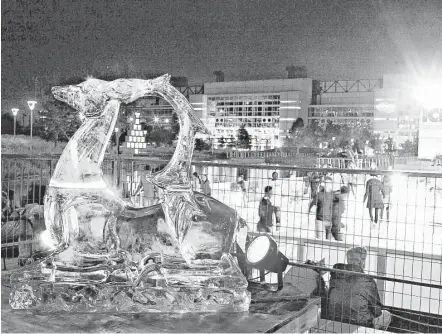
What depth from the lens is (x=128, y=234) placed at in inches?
76.2

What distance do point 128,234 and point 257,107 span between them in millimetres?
70827

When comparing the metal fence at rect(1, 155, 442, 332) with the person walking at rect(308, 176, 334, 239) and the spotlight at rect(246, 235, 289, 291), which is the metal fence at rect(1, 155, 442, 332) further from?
the spotlight at rect(246, 235, 289, 291)

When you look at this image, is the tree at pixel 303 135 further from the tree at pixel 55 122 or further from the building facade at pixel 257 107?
the tree at pixel 55 122

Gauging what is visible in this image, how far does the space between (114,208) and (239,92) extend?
72.3 metres

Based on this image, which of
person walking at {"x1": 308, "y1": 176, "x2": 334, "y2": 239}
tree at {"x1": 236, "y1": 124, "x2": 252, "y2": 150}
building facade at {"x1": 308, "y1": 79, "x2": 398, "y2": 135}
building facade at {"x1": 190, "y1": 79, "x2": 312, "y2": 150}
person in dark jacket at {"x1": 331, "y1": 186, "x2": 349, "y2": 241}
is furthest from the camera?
building facade at {"x1": 308, "y1": 79, "x2": 398, "y2": 135}

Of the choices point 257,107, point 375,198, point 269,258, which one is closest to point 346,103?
point 257,107

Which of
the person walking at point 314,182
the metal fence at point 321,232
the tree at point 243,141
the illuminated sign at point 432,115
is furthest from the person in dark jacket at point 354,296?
the tree at point 243,141

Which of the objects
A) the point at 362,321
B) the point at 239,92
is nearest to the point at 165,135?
the point at 239,92

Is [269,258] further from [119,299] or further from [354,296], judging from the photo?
[354,296]

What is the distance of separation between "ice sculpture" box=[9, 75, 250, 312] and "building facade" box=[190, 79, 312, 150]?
218 ft

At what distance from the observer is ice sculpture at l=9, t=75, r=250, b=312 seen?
1818 mm

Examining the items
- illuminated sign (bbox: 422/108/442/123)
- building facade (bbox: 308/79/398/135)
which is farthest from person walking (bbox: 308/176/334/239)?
building facade (bbox: 308/79/398/135)

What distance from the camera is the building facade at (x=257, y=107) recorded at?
233ft

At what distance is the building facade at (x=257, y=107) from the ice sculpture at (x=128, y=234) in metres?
66.4
